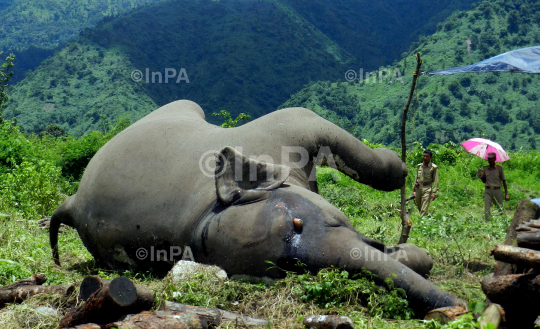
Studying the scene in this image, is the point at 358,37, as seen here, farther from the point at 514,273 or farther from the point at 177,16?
the point at 514,273

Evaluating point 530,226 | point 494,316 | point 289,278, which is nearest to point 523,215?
point 530,226

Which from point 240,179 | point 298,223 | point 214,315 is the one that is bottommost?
point 214,315

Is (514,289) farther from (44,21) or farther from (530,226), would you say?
(44,21)

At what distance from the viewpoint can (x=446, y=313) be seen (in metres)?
4.33

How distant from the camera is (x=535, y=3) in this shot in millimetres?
73062

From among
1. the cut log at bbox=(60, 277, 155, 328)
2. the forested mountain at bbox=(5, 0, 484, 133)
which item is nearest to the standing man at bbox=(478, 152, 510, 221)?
the cut log at bbox=(60, 277, 155, 328)

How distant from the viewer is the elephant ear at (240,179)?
5121 mm

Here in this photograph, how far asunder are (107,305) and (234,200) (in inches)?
60.3

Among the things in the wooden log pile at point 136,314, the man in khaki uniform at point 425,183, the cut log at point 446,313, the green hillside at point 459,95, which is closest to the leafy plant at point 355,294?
the cut log at point 446,313

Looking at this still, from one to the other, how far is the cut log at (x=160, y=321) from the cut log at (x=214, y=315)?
0.32 feet

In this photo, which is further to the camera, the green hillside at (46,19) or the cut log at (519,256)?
the green hillside at (46,19)

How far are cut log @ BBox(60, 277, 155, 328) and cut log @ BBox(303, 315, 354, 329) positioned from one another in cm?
131

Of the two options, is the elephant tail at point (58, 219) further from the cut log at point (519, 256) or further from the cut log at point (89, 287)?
the cut log at point (519, 256)

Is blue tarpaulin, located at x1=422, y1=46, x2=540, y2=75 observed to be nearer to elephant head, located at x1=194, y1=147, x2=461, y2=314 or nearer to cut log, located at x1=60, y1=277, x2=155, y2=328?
elephant head, located at x1=194, y1=147, x2=461, y2=314
